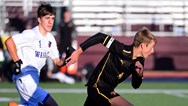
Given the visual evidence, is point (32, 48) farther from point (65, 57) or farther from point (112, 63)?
point (112, 63)

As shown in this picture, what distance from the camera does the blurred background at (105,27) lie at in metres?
17.4

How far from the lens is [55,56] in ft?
24.3

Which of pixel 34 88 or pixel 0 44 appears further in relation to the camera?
pixel 0 44

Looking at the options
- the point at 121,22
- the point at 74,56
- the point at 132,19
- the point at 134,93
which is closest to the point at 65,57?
the point at 74,56

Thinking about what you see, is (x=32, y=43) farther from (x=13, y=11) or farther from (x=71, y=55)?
(x=13, y=11)

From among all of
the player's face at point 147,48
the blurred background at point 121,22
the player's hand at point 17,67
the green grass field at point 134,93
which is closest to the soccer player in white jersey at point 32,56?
the player's hand at point 17,67

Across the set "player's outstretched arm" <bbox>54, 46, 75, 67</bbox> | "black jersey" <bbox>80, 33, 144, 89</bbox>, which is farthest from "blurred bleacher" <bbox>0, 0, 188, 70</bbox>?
"black jersey" <bbox>80, 33, 144, 89</bbox>

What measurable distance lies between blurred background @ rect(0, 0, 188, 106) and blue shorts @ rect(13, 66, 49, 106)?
379 inches

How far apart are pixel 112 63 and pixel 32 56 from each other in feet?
3.60

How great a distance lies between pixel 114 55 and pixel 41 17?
112cm

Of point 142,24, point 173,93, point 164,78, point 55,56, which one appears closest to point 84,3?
point 142,24

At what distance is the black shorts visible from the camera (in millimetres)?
6566

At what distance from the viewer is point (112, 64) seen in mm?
6617

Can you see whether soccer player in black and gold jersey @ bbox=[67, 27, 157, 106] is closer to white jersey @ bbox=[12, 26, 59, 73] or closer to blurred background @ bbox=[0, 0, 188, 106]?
white jersey @ bbox=[12, 26, 59, 73]
